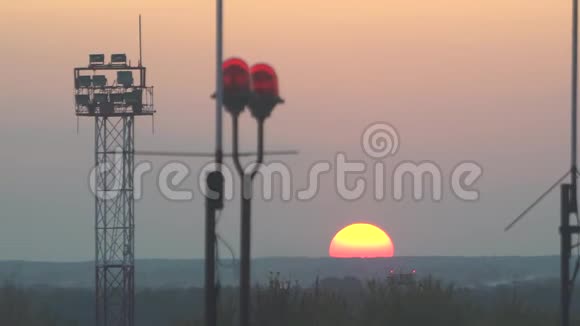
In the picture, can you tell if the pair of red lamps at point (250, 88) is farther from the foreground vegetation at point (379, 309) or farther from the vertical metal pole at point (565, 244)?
the foreground vegetation at point (379, 309)

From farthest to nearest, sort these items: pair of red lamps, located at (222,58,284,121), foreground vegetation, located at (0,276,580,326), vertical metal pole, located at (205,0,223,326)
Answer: foreground vegetation, located at (0,276,580,326)
pair of red lamps, located at (222,58,284,121)
vertical metal pole, located at (205,0,223,326)

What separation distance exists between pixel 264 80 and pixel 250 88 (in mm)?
342

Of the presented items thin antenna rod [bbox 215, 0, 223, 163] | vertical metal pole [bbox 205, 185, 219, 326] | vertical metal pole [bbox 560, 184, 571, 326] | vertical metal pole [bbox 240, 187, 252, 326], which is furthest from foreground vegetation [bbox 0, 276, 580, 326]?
thin antenna rod [bbox 215, 0, 223, 163]

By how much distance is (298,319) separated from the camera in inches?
1545

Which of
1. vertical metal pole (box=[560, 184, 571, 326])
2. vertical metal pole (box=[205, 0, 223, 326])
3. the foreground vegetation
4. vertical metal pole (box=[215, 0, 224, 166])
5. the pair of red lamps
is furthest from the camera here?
the foreground vegetation

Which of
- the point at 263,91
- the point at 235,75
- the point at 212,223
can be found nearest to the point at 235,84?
the point at 235,75

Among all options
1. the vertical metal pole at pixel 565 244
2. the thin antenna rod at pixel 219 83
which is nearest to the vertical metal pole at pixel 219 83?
the thin antenna rod at pixel 219 83

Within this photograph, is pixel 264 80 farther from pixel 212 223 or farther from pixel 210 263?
pixel 210 263

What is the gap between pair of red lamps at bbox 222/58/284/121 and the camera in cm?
1919

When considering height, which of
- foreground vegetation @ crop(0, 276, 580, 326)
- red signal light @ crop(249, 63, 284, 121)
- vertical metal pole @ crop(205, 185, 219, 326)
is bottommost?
foreground vegetation @ crop(0, 276, 580, 326)

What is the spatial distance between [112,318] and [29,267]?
12095 centimetres

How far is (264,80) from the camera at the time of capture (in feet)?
64.2

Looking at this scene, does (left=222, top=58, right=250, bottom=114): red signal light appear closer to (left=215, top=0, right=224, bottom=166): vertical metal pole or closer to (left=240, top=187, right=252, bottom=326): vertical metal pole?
(left=215, top=0, right=224, bottom=166): vertical metal pole

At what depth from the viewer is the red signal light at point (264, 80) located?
768 inches
